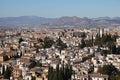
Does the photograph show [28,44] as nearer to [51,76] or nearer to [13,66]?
[13,66]

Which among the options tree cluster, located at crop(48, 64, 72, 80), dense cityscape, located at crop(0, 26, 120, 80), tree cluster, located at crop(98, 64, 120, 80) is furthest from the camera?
tree cluster, located at crop(98, 64, 120, 80)

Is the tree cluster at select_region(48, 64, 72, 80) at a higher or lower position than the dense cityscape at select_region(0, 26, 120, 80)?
higher

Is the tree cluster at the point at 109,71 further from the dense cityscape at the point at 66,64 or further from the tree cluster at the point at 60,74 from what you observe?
the tree cluster at the point at 60,74

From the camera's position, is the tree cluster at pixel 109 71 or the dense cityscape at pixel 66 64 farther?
the tree cluster at pixel 109 71

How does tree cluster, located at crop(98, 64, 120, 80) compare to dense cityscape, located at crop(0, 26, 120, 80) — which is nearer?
dense cityscape, located at crop(0, 26, 120, 80)

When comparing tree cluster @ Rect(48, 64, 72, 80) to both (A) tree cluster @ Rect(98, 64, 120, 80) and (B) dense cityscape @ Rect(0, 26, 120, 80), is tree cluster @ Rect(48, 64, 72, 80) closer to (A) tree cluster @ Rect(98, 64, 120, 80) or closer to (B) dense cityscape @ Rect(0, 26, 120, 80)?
(B) dense cityscape @ Rect(0, 26, 120, 80)

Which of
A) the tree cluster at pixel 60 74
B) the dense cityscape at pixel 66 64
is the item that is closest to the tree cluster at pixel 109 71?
the dense cityscape at pixel 66 64

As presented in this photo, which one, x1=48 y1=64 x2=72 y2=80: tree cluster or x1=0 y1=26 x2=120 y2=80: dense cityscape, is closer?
x1=48 y1=64 x2=72 y2=80: tree cluster

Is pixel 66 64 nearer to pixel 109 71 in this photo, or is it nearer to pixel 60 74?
pixel 109 71

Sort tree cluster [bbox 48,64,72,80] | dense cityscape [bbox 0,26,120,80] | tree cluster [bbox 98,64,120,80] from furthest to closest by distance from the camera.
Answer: tree cluster [bbox 98,64,120,80]
dense cityscape [bbox 0,26,120,80]
tree cluster [bbox 48,64,72,80]

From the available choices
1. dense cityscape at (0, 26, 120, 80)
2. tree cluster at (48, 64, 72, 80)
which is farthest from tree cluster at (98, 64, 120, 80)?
tree cluster at (48, 64, 72, 80)

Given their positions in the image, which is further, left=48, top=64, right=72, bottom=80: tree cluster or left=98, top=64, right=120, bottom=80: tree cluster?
left=98, top=64, right=120, bottom=80: tree cluster
